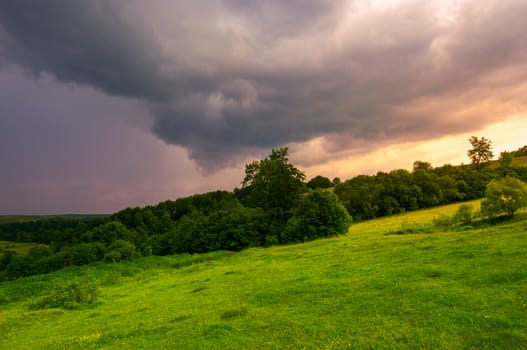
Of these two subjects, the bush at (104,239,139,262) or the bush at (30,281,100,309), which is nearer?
the bush at (30,281,100,309)

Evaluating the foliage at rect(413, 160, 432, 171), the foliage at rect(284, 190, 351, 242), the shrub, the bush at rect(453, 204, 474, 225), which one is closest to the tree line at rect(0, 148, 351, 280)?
the foliage at rect(284, 190, 351, 242)

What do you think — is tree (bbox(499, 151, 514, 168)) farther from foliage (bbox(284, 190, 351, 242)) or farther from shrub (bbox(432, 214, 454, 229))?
foliage (bbox(284, 190, 351, 242))

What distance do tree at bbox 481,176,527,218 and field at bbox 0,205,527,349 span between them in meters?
23.6

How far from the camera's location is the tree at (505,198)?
43969 millimetres

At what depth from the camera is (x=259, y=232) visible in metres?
61.9

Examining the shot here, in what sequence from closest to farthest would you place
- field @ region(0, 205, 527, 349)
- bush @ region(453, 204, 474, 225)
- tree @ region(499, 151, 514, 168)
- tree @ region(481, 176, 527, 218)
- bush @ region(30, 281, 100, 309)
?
1. field @ region(0, 205, 527, 349)
2. bush @ region(30, 281, 100, 309)
3. tree @ region(481, 176, 527, 218)
4. bush @ region(453, 204, 474, 225)
5. tree @ region(499, 151, 514, 168)

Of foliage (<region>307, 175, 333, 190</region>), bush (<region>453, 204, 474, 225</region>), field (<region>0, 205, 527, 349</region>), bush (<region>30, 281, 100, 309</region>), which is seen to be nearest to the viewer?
field (<region>0, 205, 527, 349</region>)

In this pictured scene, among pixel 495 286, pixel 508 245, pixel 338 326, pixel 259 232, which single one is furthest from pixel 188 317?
pixel 259 232

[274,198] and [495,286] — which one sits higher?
[274,198]

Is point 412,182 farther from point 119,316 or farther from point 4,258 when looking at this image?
point 4,258

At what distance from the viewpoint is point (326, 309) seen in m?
14.2

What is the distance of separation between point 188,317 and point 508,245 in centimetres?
2228

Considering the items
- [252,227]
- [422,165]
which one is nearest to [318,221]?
[252,227]

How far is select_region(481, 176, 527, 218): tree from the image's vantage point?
4397cm
